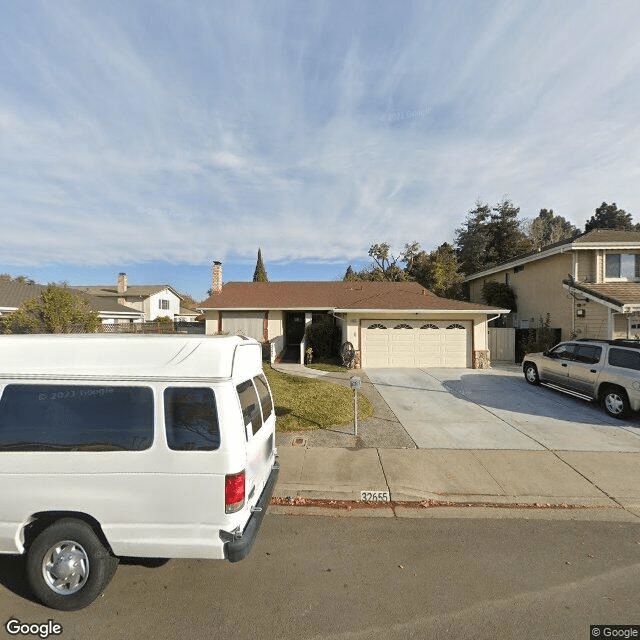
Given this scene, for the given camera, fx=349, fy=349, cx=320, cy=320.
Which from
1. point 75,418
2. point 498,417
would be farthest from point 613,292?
point 75,418

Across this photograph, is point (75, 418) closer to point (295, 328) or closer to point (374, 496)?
point (374, 496)

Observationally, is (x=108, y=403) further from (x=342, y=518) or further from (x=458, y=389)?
(x=458, y=389)

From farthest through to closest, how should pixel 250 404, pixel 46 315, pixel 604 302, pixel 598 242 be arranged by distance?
pixel 46 315 < pixel 598 242 < pixel 604 302 < pixel 250 404

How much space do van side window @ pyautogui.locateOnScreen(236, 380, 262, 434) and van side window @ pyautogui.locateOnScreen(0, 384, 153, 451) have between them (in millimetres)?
763

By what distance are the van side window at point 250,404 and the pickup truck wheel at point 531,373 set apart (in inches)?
420

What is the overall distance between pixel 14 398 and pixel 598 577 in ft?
18.1

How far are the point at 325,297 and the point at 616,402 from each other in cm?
1474

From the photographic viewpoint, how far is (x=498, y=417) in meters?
8.08

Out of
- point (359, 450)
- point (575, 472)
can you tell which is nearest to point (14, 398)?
point (359, 450)

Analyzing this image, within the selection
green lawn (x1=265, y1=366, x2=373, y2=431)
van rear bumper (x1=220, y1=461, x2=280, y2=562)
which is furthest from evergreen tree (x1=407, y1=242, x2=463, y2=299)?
A: van rear bumper (x1=220, y1=461, x2=280, y2=562)

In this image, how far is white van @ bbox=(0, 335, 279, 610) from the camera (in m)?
2.83

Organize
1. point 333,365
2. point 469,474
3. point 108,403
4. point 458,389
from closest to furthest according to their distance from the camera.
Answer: point 108,403, point 469,474, point 458,389, point 333,365

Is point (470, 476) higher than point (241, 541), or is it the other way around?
point (241, 541)

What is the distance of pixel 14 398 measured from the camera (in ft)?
9.73
